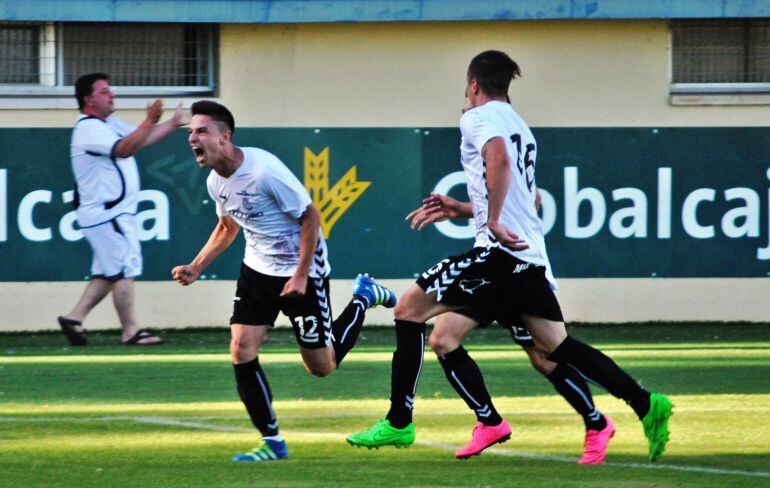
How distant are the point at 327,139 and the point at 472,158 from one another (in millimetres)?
7590

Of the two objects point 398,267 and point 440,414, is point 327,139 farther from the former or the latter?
point 440,414

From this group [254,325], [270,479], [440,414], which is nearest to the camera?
[270,479]

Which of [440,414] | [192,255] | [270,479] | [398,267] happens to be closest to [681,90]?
[398,267]

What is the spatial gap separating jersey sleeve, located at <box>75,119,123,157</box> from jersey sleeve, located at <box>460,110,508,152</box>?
6.37 meters

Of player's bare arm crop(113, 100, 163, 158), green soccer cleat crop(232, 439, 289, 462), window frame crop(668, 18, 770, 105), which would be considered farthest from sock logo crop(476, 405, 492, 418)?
window frame crop(668, 18, 770, 105)

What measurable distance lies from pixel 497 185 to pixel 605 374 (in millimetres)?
1073

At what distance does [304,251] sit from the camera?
775 cm

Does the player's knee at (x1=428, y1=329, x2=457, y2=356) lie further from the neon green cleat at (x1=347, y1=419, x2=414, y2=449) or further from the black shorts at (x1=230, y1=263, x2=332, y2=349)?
the black shorts at (x1=230, y1=263, x2=332, y2=349)

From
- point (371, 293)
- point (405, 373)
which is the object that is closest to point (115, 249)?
point (371, 293)

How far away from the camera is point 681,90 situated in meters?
15.1

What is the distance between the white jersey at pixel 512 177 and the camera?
7.35 metres

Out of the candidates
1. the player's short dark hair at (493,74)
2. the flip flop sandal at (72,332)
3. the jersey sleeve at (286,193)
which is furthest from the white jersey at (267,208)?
the flip flop sandal at (72,332)

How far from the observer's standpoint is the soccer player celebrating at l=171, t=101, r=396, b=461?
25.2ft

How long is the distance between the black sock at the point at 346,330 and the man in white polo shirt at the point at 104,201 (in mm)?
4537
